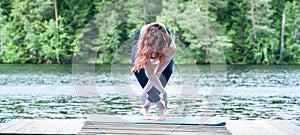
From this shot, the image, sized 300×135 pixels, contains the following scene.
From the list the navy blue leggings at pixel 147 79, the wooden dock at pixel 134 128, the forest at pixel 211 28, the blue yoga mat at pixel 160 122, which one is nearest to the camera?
the wooden dock at pixel 134 128

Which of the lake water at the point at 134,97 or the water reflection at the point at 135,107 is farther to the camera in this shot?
the water reflection at the point at 135,107

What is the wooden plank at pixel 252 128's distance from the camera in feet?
17.0

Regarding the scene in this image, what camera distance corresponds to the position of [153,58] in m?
5.52

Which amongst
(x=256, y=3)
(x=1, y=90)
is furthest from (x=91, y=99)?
(x=256, y=3)

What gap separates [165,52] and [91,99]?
1223mm

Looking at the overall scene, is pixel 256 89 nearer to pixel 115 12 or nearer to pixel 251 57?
pixel 115 12

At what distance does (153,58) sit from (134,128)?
2.58ft

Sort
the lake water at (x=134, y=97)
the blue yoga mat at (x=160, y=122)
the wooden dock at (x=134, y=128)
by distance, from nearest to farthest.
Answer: the wooden dock at (x=134, y=128)
the blue yoga mat at (x=160, y=122)
the lake water at (x=134, y=97)

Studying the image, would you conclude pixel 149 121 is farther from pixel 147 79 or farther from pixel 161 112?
pixel 147 79

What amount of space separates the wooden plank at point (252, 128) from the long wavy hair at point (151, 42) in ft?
3.37

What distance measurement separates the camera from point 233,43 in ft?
101

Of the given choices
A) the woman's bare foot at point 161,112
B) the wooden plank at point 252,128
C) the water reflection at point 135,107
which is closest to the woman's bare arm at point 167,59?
the woman's bare foot at point 161,112

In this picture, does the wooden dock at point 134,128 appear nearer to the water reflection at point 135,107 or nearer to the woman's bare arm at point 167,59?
the woman's bare arm at point 167,59

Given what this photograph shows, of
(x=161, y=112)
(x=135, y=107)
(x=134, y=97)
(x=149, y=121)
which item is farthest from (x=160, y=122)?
(x=135, y=107)
